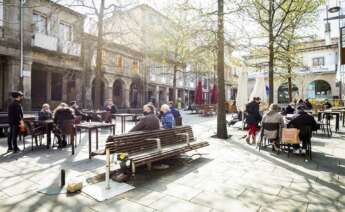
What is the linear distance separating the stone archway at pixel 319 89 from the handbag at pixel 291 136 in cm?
3267

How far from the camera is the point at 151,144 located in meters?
4.94

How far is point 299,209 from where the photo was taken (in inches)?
124

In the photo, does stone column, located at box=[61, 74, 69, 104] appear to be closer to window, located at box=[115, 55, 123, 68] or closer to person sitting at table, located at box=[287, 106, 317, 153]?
window, located at box=[115, 55, 123, 68]

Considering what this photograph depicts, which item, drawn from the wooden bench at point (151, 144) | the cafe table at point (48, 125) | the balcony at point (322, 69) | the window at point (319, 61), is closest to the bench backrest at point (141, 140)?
the wooden bench at point (151, 144)

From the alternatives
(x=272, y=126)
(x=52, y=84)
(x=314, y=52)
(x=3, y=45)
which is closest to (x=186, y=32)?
(x=272, y=126)

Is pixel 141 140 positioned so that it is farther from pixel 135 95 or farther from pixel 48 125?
pixel 135 95

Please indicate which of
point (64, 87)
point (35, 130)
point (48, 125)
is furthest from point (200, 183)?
point (64, 87)

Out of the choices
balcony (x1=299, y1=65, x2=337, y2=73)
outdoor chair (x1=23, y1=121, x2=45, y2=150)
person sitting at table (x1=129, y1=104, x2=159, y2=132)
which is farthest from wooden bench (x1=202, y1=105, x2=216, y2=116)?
balcony (x1=299, y1=65, x2=337, y2=73)

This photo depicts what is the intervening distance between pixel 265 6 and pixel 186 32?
5.57 metres

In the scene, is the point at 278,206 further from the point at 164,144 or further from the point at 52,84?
the point at 52,84

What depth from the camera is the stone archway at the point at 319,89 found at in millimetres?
32709

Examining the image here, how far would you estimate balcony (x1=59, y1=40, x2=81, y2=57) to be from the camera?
18.3m

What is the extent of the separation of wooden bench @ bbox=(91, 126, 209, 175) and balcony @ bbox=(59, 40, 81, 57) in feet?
51.1

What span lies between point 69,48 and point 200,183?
17.6 metres
